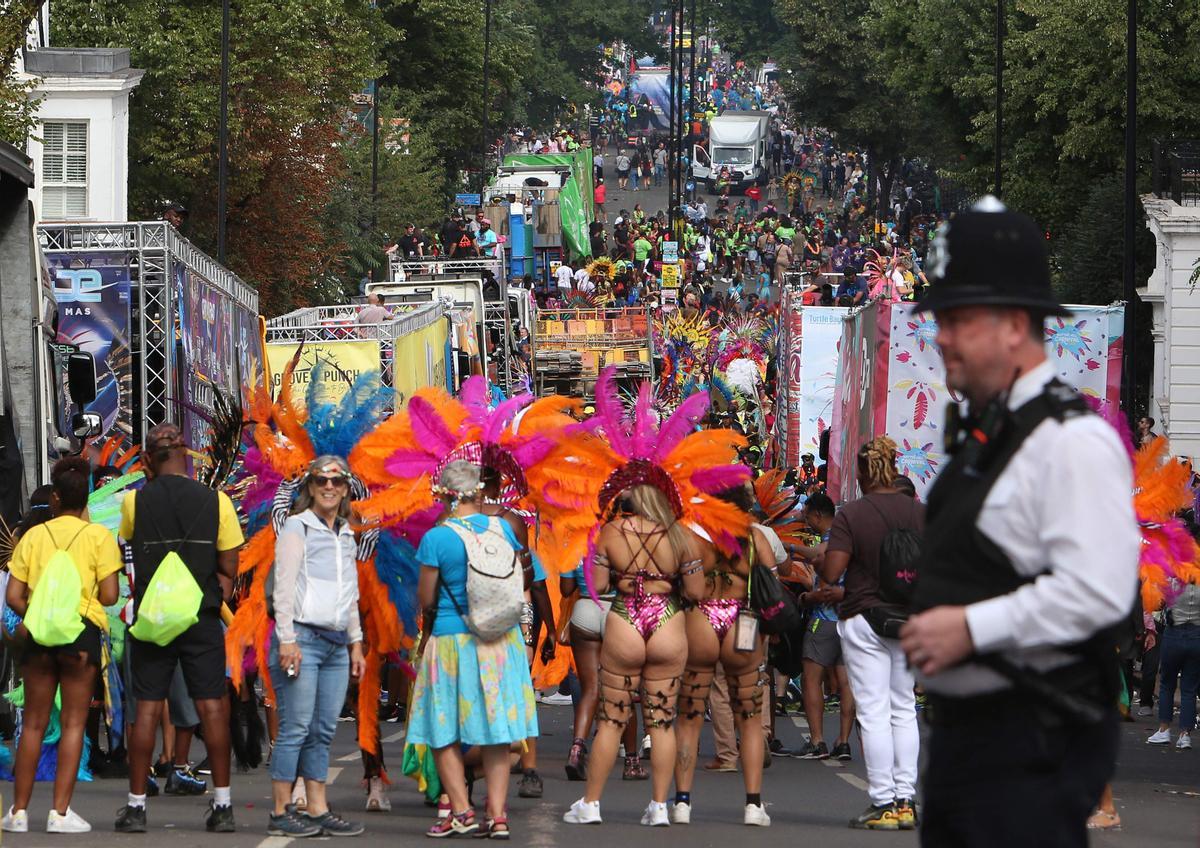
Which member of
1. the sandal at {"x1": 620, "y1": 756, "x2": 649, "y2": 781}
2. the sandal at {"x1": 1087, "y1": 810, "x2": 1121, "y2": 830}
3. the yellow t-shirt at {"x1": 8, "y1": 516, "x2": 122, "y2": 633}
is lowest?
the sandal at {"x1": 620, "y1": 756, "x2": 649, "y2": 781}

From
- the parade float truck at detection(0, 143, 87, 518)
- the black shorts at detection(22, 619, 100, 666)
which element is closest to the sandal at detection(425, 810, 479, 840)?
the black shorts at detection(22, 619, 100, 666)

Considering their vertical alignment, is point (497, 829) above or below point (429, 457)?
below

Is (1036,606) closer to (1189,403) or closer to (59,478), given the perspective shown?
(59,478)

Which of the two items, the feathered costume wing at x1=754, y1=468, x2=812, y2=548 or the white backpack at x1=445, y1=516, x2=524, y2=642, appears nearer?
the white backpack at x1=445, y1=516, x2=524, y2=642

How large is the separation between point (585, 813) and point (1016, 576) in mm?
6538

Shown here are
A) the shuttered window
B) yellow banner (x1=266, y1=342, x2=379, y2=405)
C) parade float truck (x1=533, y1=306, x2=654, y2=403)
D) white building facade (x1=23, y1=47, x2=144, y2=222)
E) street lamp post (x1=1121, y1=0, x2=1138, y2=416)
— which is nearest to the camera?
yellow banner (x1=266, y1=342, x2=379, y2=405)

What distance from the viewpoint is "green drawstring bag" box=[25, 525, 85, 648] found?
9844 millimetres

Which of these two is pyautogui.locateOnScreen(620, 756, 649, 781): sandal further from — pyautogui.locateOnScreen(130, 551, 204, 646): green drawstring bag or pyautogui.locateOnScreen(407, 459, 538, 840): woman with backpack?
pyautogui.locateOnScreen(130, 551, 204, 646): green drawstring bag

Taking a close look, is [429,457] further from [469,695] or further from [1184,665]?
[1184,665]

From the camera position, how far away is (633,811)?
37.4 feet

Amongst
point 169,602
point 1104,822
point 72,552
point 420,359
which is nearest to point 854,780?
point 1104,822

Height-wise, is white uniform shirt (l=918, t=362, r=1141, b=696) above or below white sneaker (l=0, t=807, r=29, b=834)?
above

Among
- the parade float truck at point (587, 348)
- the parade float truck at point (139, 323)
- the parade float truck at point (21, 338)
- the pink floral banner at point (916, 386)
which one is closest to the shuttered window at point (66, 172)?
the parade float truck at point (139, 323)

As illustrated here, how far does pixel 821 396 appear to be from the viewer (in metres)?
27.7
